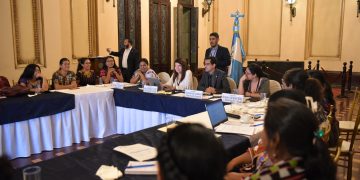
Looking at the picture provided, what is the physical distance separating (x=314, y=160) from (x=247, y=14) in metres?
9.82

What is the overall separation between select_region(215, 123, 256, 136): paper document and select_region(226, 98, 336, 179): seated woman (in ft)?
3.53

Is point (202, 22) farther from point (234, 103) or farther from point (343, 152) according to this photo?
point (343, 152)

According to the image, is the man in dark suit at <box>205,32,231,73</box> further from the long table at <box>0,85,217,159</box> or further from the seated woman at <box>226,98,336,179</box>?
the seated woman at <box>226,98,336,179</box>

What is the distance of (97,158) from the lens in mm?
1822

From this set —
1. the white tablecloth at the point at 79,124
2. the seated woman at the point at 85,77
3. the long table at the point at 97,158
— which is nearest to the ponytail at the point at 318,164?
the long table at the point at 97,158

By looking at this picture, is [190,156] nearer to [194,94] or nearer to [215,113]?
[215,113]

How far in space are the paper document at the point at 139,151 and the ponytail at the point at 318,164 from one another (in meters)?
0.87

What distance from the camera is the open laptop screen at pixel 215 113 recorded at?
7.77 feet

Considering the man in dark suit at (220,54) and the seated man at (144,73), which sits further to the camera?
the man in dark suit at (220,54)

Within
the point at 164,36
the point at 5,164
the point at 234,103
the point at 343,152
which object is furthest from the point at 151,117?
the point at 164,36

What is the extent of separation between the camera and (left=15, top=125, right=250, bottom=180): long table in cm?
161

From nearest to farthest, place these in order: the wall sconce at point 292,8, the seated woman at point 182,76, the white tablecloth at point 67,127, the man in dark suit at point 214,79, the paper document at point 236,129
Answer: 1. the paper document at point 236,129
2. the white tablecloth at point 67,127
3. the man in dark suit at point 214,79
4. the seated woman at point 182,76
5. the wall sconce at point 292,8

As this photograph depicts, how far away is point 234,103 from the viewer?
11.4 feet

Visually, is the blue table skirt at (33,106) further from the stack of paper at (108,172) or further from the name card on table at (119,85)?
the stack of paper at (108,172)
